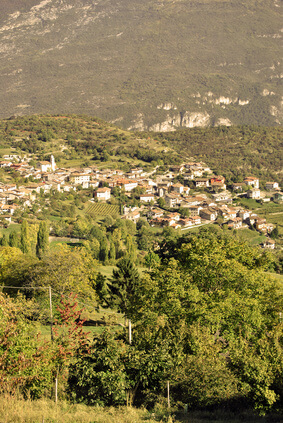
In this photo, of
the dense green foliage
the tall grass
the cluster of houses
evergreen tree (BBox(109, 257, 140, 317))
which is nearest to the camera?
the tall grass

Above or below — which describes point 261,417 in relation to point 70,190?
above

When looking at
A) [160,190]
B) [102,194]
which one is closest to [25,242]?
[102,194]

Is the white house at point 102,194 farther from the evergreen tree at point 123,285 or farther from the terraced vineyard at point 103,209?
the evergreen tree at point 123,285

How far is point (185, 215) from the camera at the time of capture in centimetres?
8494

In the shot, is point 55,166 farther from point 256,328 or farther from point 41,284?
point 256,328

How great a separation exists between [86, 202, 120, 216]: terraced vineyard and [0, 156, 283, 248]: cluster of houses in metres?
2.30

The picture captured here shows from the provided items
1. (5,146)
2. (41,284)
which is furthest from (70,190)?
(41,284)

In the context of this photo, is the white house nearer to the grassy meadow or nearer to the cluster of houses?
the cluster of houses

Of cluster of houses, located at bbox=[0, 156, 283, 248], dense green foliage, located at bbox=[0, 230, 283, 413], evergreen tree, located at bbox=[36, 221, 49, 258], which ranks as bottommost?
cluster of houses, located at bbox=[0, 156, 283, 248]

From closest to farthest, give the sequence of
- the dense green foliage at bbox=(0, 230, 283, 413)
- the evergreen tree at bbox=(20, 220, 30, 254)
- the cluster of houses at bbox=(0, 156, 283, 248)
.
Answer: the dense green foliage at bbox=(0, 230, 283, 413)
the evergreen tree at bbox=(20, 220, 30, 254)
the cluster of houses at bbox=(0, 156, 283, 248)

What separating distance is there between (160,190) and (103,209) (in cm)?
1815

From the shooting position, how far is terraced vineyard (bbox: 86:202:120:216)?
260 feet

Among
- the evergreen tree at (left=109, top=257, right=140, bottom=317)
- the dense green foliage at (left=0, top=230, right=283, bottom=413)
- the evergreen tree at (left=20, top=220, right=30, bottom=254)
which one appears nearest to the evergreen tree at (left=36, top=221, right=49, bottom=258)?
the evergreen tree at (left=20, top=220, right=30, bottom=254)

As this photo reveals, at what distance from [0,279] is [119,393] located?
1541cm
